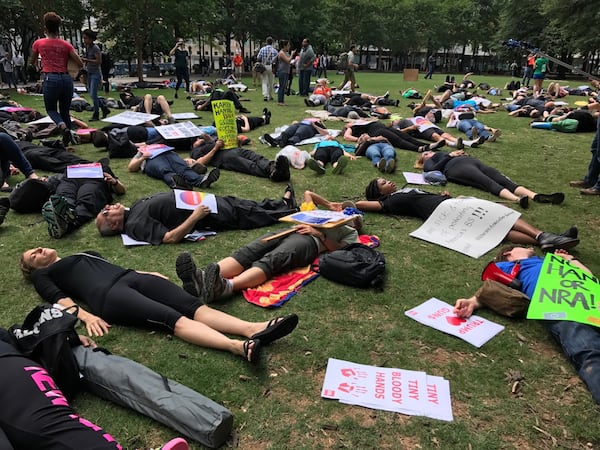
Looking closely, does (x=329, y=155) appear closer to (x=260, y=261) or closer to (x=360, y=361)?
(x=260, y=261)

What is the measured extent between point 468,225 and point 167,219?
3.50 metres

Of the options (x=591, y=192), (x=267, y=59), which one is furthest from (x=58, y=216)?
(x=267, y=59)

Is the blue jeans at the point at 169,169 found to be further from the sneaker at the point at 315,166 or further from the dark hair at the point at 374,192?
the dark hair at the point at 374,192

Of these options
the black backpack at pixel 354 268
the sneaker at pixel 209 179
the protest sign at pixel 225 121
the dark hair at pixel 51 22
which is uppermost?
the dark hair at pixel 51 22

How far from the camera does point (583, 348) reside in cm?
296

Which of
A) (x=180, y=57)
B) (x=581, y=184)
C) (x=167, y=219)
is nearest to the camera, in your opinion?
(x=167, y=219)

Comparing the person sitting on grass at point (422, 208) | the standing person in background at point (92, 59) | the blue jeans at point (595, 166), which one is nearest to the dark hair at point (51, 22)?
the standing person in background at point (92, 59)

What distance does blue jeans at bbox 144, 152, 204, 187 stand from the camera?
6855mm

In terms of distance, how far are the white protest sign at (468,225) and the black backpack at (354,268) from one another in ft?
3.76

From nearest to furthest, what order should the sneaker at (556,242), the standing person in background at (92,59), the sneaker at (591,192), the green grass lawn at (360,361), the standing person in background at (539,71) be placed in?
1. the green grass lawn at (360,361)
2. the sneaker at (556,242)
3. the sneaker at (591,192)
4. the standing person in background at (92,59)
5. the standing person in background at (539,71)

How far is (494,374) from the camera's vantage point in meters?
2.97

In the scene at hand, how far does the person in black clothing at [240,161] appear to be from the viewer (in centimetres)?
713

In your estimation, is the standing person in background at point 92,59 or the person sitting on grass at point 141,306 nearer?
the person sitting on grass at point 141,306

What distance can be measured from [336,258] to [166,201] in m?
2.11
